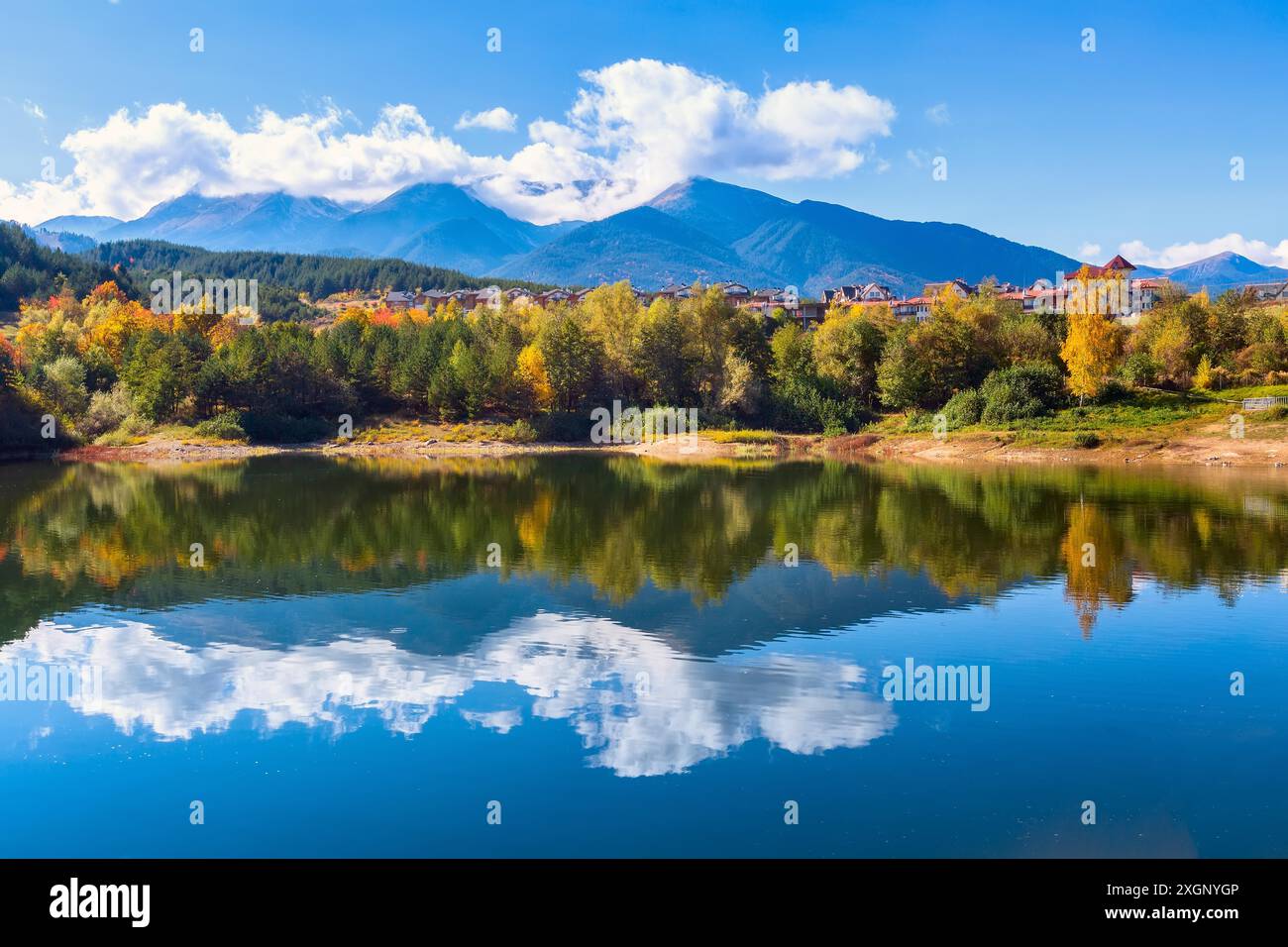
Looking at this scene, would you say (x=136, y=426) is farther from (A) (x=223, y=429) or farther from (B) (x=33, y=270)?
(B) (x=33, y=270)

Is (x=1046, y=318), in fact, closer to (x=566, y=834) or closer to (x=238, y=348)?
(x=238, y=348)

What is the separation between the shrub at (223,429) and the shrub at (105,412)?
611 centimetres

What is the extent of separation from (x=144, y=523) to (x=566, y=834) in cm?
3178

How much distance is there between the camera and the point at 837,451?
250 ft

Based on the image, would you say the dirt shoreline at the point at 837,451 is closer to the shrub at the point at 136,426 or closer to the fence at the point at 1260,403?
the shrub at the point at 136,426

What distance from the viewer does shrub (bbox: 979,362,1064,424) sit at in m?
70.4

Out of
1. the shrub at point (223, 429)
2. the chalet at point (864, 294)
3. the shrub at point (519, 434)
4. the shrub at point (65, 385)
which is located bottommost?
the shrub at point (519, 434)

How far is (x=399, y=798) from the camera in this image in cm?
1195

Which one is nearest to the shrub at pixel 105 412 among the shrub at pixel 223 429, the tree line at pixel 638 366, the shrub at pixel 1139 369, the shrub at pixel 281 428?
the tree line at pixel 638 366

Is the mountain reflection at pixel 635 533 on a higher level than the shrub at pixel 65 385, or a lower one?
lower

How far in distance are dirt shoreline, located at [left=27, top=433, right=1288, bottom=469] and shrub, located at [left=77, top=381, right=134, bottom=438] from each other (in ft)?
13.3

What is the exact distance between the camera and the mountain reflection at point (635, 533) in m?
24.9
